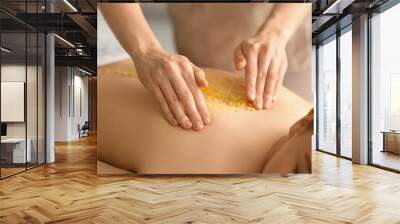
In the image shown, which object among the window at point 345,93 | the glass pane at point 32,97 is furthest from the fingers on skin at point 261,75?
the glass pane at point 32,97

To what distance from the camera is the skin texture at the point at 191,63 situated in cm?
627

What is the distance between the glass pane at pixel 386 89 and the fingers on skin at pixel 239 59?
290cm

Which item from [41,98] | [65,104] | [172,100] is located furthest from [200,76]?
[65,104]

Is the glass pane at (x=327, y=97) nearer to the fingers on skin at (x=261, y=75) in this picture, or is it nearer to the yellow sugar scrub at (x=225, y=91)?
the fingers on skin at (x=261, y=75)

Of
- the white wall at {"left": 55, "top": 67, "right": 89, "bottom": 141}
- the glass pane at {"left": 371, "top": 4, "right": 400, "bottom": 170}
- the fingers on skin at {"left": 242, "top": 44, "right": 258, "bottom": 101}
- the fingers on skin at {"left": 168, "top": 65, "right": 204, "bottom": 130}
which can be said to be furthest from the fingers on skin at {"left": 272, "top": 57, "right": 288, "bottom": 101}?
the white wall at {"left": 55, "top": 67, "right": 89, "bottom": 141}

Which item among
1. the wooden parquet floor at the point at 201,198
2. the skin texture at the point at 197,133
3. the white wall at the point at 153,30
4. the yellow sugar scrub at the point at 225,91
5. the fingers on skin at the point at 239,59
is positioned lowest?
the wooden parquet floor at the point at 201,198

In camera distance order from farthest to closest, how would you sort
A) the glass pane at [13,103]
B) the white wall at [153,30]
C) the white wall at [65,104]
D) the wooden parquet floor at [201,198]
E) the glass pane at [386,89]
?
the white wall at [65,104], the glass pane at [386,89], the white wall at [153,30], the glass pane at [13,103], the wooden parquet floor at [201,198]

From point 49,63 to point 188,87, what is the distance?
3.52m

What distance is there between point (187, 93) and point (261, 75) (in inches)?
48.9

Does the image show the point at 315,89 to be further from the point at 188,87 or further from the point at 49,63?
the point at 49,63

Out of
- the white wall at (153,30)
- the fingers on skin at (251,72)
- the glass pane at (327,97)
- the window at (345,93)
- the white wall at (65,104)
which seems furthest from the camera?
the white wall at (65,104)

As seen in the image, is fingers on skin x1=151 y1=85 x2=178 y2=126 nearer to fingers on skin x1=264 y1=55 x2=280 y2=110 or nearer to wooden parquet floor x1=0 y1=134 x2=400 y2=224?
wooden parquet floor x1=0 y1=134 x2=400 y2=224

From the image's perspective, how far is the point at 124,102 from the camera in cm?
641

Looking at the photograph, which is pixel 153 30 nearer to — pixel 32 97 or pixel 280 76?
pixel 280 76
